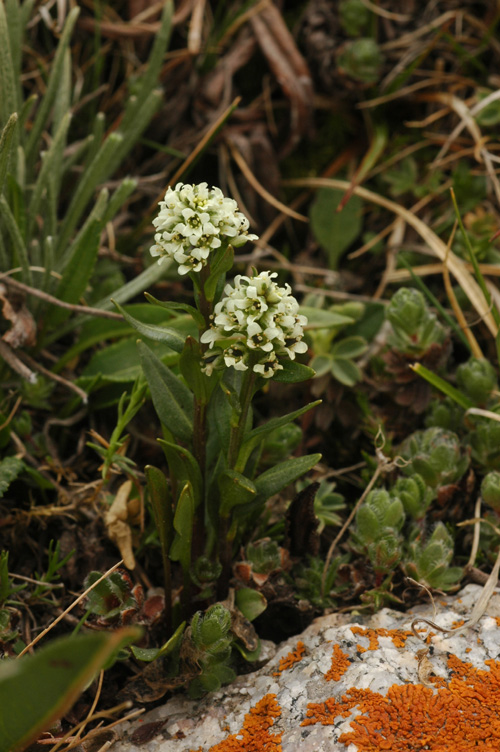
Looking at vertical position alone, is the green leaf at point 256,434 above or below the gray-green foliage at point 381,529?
above

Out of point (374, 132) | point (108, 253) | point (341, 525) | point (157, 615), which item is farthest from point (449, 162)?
point (157, 615)

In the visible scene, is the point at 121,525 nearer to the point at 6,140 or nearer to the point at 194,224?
the point at 194,224

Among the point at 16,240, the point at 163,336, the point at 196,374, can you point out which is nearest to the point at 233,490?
the point at 196,374

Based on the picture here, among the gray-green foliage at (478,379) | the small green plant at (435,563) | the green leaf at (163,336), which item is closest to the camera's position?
the green leaf at (163,336)

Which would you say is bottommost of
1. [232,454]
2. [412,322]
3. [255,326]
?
[412,322]

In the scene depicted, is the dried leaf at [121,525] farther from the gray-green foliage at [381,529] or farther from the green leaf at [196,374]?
the gray-green foliage at [381,529]

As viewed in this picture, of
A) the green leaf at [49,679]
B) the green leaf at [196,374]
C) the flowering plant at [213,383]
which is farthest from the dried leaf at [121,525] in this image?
the green leaf at [49,679]

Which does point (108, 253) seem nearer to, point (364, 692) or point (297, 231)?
point (297, 231)
